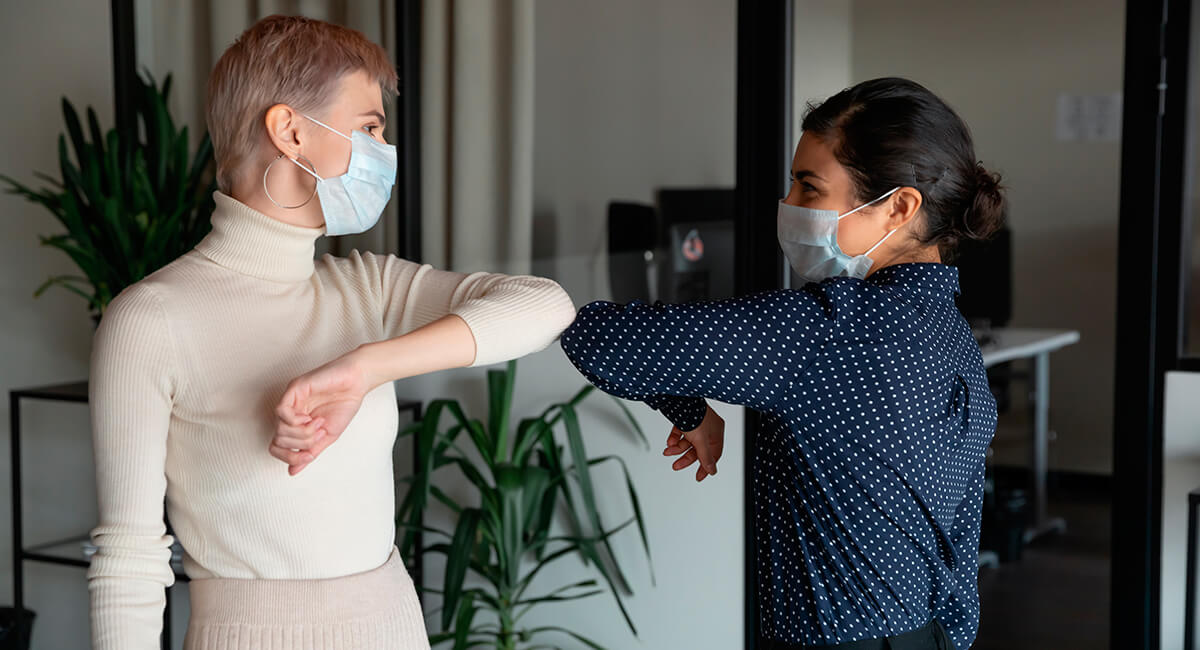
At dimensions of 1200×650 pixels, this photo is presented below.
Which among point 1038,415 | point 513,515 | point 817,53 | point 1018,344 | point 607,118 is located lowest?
point 1038,415

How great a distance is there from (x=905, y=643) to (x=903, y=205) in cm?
50

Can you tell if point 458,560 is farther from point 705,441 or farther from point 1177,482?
point 1177,482

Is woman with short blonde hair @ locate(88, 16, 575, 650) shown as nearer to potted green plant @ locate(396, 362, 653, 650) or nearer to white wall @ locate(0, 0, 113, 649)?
potted green plant @ locate(396, 362, 653, 650)

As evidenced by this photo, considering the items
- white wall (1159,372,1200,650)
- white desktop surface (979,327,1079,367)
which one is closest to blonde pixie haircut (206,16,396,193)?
white wall (1159,372,1200,650)

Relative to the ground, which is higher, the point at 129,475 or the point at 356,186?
the point at 356,186

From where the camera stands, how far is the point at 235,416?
1.22m

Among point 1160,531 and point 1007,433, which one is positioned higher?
point 1160,531

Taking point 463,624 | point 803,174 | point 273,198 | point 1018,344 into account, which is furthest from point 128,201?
point 1018,344

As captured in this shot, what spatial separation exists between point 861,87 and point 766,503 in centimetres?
50

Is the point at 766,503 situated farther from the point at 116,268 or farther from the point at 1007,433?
the point at 1007,433

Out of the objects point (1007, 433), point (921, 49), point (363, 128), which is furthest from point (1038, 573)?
point (363, 128)

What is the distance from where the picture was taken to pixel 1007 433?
237 inches

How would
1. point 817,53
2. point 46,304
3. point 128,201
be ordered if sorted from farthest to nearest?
point 46,304, point 128,201, point 817,53

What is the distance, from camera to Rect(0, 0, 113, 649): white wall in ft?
10.9
